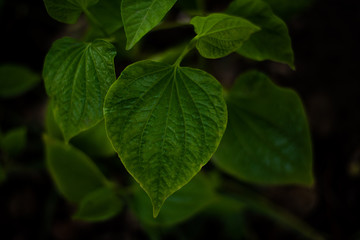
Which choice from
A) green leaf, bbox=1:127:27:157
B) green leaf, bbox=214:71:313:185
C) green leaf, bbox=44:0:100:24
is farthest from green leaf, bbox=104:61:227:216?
green leaf, bbox=1:127:27:157

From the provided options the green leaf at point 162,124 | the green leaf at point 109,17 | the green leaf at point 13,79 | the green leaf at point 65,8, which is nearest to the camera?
the green leaf at point 162,124

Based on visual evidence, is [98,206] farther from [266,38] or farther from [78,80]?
[266,38]

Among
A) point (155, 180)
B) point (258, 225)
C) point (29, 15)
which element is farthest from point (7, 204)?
point (155, 180)

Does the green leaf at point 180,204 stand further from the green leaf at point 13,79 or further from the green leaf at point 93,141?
the green leaf at point 13,79

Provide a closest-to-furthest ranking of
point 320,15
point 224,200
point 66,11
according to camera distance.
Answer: point 66,11, point 224,200, point 320,15

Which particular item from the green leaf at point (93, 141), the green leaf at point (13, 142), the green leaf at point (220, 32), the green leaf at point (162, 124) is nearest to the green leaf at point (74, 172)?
the green leaf at point (93, 141)

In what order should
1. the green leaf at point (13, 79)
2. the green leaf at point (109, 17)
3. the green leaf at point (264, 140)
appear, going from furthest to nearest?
the green leaf at point (13, 79) → the green leaf at point (264, 140) → the green leaf at point (109, 17)

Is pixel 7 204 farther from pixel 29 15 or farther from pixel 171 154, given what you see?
pixel 171 154
